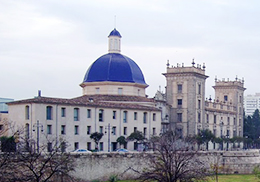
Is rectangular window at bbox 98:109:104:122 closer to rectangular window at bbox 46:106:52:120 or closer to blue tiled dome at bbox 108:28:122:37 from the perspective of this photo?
rectangular window at bbox 46:106:52:120

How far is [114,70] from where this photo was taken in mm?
71438

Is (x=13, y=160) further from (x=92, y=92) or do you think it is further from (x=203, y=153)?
(x=92, y=92)

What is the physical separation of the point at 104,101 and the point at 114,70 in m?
5.89

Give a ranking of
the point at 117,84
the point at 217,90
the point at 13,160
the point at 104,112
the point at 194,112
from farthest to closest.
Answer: the point at 217,90
the point at 194,112
the point at 117,84
the point at 104,112
the point at 13,160

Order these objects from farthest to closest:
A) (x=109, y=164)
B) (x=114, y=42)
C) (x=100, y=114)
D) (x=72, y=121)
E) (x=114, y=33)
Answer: (x=114, y=33)
(x=114, y=42)
(x=100, y=114)
(x=72, y=121)
(x=109, y=164)

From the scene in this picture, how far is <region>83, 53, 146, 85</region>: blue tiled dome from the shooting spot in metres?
71.2

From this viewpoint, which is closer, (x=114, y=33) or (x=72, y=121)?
(x=72, y=121)

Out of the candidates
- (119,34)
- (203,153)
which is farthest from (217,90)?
(203,153)

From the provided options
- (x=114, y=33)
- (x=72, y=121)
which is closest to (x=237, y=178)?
(x=72, y=121)

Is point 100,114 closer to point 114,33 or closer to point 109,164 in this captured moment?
point 109,164

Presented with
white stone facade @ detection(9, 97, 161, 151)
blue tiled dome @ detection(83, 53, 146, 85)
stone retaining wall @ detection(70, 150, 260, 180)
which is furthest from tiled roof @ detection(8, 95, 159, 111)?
stone retaining wall @ detection(70, 150, 260, 180)

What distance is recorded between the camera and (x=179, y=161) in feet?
121

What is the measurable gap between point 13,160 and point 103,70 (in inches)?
1674

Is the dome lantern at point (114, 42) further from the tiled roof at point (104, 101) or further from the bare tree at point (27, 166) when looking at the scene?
the bare tree at point (27, 166)
